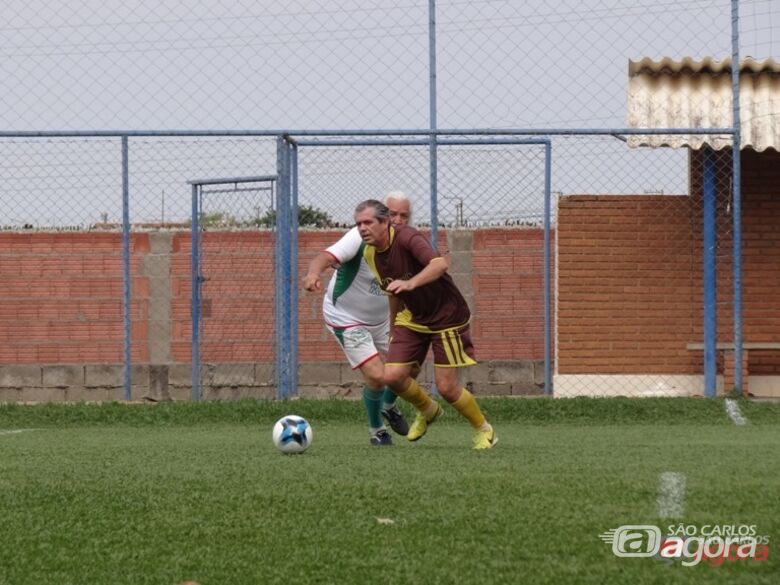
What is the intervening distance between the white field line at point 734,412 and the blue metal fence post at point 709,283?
25.7 inches

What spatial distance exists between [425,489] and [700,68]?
30.5ft

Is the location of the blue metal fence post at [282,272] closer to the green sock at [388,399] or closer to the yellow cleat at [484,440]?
the green sock at [388,399]

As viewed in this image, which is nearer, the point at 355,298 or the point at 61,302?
the point at 355,298

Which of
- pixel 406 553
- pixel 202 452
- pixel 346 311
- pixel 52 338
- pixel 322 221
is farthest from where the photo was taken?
pixel 52 338

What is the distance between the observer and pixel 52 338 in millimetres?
18328

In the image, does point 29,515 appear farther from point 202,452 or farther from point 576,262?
point 576,262

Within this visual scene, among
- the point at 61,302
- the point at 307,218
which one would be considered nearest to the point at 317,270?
the point at 307,218

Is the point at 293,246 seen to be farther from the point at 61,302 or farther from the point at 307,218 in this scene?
the point at 61,302

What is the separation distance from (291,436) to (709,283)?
22.9ft

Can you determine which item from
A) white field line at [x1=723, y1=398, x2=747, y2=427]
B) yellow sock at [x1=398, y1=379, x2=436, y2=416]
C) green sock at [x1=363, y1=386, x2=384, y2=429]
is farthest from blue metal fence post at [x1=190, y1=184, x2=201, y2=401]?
yellow sock at [x1=398, y1=379, x2=436, y2=416]

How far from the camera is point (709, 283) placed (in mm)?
14969

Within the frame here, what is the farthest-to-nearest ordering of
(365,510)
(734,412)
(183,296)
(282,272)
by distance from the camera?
(183,296) < (282,272) < (734,412) < (365,510)

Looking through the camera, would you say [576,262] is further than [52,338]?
No

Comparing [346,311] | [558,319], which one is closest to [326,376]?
[558,319]
